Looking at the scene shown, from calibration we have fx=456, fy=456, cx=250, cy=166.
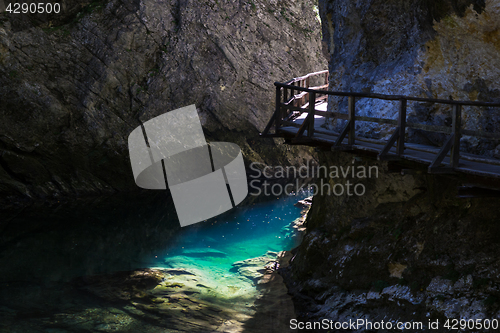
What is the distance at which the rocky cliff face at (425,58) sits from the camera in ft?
28.2

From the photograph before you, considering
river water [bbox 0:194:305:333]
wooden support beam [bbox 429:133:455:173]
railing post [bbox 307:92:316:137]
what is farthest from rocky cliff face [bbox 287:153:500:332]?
river water [bbox 0:194:305:333]

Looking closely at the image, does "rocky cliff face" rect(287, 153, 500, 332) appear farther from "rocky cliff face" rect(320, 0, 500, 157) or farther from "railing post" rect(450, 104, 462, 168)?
"rocky cliff face" rect(320, 0, 500, 157)

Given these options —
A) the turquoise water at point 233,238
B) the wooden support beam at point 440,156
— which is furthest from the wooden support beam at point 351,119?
the turquoise water at point 233,238

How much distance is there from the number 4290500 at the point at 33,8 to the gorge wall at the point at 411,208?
16.4 metres

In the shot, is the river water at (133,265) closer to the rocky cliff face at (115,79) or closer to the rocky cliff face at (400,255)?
the rocky cliff face at (400,255)

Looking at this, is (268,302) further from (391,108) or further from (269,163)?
(269,163)

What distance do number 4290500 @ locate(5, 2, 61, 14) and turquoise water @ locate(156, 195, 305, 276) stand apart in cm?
1315

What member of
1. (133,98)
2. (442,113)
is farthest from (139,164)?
(442,113)

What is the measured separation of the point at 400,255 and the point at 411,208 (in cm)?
101

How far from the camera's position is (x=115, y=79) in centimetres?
2250

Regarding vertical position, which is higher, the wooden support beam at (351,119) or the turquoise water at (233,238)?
the wooden support beam at (351,119)

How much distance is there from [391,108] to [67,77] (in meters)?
17.0

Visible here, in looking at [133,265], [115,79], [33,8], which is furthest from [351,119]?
[33,8]

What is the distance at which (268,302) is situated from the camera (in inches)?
405
